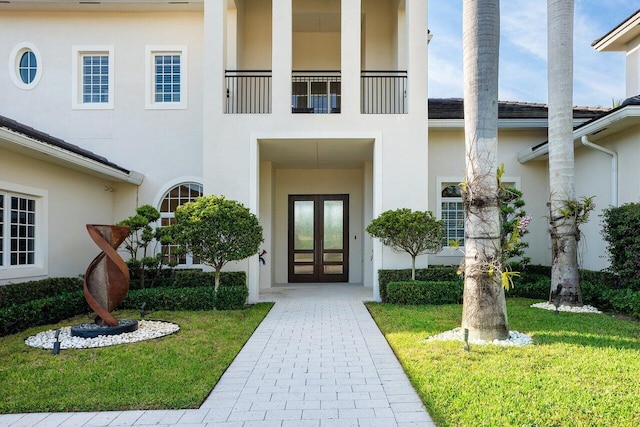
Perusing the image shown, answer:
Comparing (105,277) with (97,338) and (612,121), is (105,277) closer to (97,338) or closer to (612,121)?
(97,338)

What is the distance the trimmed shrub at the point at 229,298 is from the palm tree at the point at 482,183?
502 centimetres

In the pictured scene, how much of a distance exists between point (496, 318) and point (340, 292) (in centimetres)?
681

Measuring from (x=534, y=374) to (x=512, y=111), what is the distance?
10.8 meters

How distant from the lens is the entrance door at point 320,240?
15.5 metres

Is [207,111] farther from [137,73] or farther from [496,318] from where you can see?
[496,318]

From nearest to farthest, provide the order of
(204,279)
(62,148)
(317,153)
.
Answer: (62,148)
(204,279)
(317,153)

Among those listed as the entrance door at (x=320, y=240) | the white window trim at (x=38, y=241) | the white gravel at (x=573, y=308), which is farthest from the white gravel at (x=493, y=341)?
the entrance door at (x=320, y=240)

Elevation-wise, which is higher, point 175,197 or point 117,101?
point 117,101

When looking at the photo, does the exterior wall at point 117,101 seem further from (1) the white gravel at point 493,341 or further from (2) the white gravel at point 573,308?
(2) the white gravel at point 573,308

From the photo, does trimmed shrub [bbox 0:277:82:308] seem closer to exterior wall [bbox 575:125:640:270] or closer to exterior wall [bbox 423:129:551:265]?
exterior wall [bbox 423:129:551:265]

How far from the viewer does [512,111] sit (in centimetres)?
1402

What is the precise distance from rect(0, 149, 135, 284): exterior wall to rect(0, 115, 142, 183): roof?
50 cm

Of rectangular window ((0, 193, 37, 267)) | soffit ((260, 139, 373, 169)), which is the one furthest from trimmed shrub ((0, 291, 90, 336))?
soffit ((260, 139, 373, 169))

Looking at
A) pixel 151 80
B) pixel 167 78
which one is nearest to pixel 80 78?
pixel 151 80
